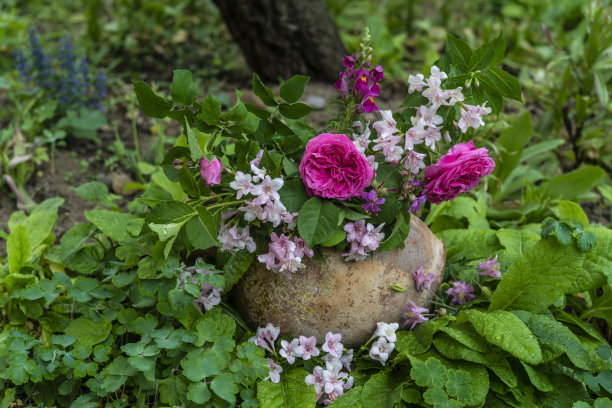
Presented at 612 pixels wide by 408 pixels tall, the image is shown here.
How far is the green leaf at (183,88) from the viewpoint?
208cm

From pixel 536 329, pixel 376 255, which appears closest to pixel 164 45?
pixel 376 255

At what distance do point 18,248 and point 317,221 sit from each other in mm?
1394

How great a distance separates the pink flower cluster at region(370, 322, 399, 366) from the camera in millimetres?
2230

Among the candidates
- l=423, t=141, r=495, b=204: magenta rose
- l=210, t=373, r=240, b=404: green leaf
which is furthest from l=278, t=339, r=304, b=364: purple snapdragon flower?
l=423, t=141, r=495, b=204: magenta rose

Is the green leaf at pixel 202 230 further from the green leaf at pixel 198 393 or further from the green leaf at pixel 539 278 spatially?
the green leaf at pixel 539 278

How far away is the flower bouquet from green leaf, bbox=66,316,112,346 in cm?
39

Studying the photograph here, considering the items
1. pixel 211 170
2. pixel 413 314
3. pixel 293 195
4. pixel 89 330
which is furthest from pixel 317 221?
pixel 89 330

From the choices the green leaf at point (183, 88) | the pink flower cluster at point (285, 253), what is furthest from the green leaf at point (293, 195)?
the green leaf at point (183, 88)

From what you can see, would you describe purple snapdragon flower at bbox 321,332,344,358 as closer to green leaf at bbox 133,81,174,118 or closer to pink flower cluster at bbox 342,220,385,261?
pink flower cluster at bbox 342,220,385,261

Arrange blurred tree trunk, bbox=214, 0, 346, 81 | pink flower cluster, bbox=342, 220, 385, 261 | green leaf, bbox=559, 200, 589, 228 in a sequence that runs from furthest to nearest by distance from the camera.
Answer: blurred tree trunk, bbox=214, 0, 346, 81 → green leaf, bbox=559, 200, 589, 228 → pink flower cluster, bbox=342, 220, 385, 261

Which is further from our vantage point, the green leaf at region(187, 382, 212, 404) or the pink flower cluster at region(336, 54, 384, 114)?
the pink flower cluster at region(336, 54, 384, 114)

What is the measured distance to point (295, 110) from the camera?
2.14m

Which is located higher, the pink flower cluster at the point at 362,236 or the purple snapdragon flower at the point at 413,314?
the pink flower cluster at the point at 362,236

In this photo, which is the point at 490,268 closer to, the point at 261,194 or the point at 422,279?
the point at 422,279
